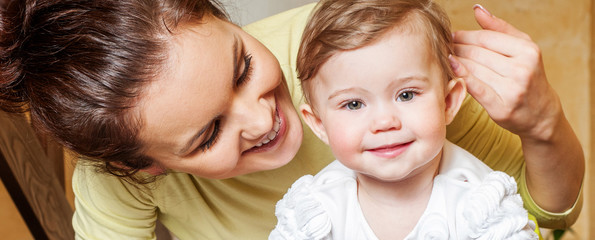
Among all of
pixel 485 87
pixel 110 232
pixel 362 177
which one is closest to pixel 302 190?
pixel 362 177

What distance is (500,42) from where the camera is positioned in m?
1.20

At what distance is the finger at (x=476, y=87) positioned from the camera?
3.72ft

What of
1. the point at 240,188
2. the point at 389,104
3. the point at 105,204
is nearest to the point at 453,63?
the point at 389,104

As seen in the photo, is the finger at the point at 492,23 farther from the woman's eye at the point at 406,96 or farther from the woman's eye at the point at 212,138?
the woman's eye at the point at 212,138

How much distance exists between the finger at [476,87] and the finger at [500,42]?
7 cm

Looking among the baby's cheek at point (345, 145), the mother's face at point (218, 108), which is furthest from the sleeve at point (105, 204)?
the baby's cheek at point (345, 145)

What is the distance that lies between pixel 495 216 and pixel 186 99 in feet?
1.70

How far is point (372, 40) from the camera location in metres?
1.03

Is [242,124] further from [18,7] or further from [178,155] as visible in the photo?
[18,7]

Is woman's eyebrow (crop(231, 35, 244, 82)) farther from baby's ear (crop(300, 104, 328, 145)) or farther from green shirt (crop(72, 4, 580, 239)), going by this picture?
green shirt (crop(72, 4, 580, 239))

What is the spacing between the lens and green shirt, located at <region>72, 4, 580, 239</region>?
141cm

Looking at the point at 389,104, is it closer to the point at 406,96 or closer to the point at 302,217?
the point at 406,96

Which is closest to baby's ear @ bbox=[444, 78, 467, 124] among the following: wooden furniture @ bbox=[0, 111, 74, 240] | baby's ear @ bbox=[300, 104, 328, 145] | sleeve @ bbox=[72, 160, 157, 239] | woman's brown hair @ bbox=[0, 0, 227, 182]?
baby's ear @ bbox=[300, 104, 328, 145]

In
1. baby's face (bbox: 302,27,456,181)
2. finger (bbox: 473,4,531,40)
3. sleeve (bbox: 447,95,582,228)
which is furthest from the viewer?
sleeve (bbox: 447,95,582,228)
